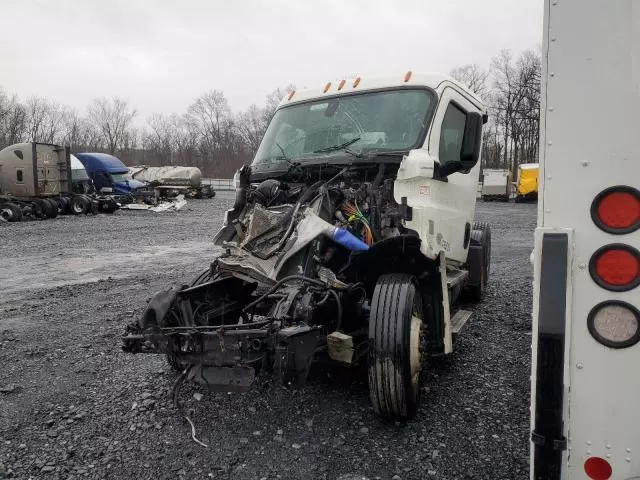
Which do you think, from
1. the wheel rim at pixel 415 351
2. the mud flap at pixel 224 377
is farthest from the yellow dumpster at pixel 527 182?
the mud flap at pixel 224 377

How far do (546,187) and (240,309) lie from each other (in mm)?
3189

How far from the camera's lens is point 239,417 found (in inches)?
146

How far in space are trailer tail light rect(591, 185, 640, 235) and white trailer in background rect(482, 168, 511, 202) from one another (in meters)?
34.6

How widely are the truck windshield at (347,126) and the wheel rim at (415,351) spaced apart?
64.1 inches

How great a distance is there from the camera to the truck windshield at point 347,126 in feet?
15.0

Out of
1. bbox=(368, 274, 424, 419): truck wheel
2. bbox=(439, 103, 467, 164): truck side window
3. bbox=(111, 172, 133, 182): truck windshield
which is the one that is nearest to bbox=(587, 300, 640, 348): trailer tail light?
bbox=(368, 274, 424, 419): truck wheel

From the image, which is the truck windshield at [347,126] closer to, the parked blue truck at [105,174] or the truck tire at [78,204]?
the truck tire at [78,204]

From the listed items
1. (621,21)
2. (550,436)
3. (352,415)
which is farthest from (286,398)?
(621,21)

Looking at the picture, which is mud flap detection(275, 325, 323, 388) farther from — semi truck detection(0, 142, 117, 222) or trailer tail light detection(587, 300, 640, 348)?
semi truck detection(0, 142, 117, 222)

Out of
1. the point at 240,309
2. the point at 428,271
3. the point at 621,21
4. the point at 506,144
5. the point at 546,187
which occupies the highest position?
the point at 506,144

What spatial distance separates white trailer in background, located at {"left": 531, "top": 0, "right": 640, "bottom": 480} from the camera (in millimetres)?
1596

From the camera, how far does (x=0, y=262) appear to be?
1086 centimetres

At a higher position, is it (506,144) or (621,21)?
(506,144)

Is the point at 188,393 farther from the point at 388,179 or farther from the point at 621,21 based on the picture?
the point at 621,21
